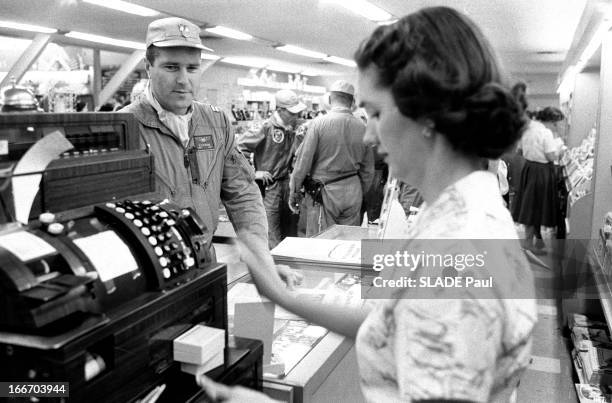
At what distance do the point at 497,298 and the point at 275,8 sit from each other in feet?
26.5

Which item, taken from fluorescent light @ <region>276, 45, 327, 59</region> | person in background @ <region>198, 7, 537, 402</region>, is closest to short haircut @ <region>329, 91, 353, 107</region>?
person in background @ <region>198, 7, 537, 402</region>

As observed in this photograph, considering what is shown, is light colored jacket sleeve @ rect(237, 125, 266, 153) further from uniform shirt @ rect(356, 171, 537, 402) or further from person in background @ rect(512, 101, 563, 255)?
uniform shirt @ rect(356, 171, 537, 402)

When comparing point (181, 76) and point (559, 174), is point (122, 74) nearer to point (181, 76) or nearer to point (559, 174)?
point (559, 174)

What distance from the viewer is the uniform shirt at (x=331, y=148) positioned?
17.4ft

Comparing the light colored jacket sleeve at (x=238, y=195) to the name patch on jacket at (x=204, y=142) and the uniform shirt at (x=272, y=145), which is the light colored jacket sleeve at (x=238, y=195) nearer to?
the name patch on jacket at (x=204, y=142)

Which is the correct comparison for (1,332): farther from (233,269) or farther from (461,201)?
(233,269)

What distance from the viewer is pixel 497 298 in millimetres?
901

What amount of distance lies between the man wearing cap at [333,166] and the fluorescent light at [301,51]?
784 cm

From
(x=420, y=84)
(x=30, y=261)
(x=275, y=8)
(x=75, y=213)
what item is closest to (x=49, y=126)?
(x=75, y=213)

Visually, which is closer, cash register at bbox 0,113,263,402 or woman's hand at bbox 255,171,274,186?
cash register at bbox 0,113,263,402

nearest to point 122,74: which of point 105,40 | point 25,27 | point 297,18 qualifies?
point 105,40

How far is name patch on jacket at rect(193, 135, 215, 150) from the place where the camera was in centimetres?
262

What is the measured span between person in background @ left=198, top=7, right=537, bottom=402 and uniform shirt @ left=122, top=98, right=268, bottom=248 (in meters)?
1.54

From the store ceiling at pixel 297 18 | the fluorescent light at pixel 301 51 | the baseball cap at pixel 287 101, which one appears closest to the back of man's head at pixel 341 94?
the baseball cap at pixel 287 101
